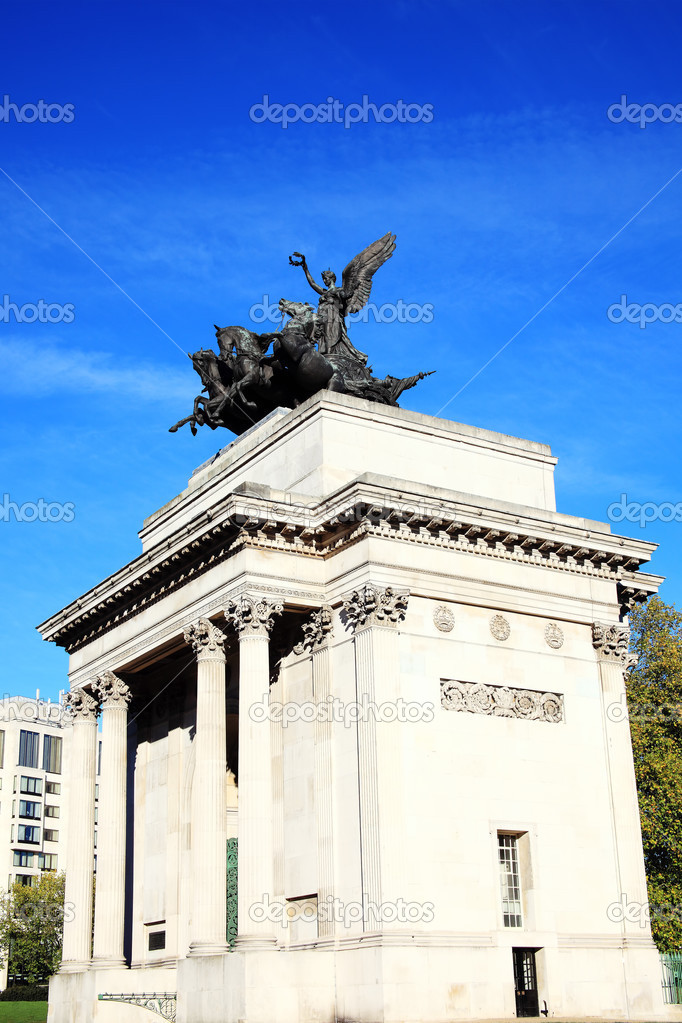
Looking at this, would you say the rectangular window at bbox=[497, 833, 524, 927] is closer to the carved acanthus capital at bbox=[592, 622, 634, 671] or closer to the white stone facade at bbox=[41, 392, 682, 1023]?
the white stone facade at bbox=[41, 392, 682, 1023]

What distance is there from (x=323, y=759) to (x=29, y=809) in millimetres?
74783

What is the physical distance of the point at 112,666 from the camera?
37.5m

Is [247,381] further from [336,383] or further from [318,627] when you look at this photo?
[318,627]

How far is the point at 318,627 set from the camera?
31297 millimetres

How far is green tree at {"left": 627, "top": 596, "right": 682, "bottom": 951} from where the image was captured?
47375mm

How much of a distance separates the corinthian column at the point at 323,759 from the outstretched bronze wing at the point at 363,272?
12.7m

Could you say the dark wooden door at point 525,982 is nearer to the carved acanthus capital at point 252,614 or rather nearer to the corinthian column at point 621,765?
the corinthian column at point 621,765

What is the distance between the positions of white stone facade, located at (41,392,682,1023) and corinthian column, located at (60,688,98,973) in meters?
0.21

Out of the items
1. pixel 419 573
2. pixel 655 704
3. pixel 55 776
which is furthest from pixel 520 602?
pixel 55 776

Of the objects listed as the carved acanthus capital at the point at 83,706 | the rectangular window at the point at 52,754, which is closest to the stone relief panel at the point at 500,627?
the carved acanthus capital at the point at 83,706

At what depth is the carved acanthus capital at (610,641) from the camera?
33906mm

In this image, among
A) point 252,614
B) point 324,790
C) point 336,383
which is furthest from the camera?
point 336,383

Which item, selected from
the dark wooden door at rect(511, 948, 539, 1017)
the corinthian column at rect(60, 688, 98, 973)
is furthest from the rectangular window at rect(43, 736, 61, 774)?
the dark wooden door at rect(511, 948, 539, 1017)

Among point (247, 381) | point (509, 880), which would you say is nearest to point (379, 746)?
point (509, 880)
